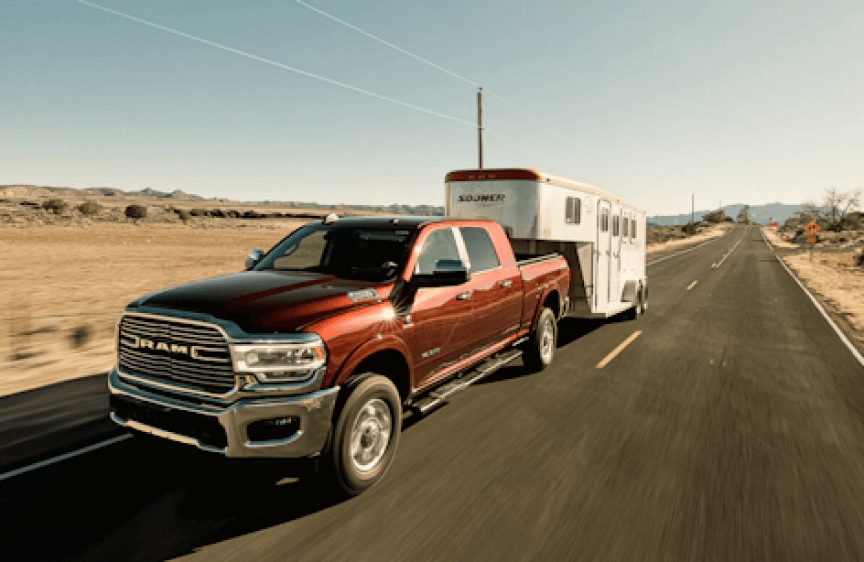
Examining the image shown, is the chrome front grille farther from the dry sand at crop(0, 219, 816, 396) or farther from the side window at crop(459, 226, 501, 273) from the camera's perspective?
the dry sand at crop(0, 219, 816, 396)

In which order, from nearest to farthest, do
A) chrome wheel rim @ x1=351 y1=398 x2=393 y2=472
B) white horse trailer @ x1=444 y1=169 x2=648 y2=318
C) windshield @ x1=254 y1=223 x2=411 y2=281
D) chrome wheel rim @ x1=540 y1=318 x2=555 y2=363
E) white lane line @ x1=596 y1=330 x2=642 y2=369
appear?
chrome wheel rim @ x1=351 y1=398 x2=393 y2=472 < windshield @ x1=254 y1=223 x2=411 y2=281 < chrome wheel rim @ x1=540 y1=318 x2=555 y2=363 < white lane line @ x1=596 y1=330 x2=642 y2=369 < white horse trailer @ x1=444 y1=169 x2=648 y2=318

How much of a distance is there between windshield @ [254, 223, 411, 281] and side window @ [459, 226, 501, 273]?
3.19 feet

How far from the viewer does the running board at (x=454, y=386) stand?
4.73 m

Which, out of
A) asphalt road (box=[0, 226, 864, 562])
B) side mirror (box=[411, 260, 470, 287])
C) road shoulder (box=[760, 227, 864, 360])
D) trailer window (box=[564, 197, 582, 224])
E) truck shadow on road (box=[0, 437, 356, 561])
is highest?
trailer window (box=[564, 197, 582, 224])

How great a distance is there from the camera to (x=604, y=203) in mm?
11055

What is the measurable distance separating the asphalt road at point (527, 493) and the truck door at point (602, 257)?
3669mm

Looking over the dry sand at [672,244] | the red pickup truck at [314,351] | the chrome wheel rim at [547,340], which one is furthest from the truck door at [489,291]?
the dry sand at [672,244]

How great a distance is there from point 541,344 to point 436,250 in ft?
9.51

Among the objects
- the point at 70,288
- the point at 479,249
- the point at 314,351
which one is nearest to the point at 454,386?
the point at 479,249

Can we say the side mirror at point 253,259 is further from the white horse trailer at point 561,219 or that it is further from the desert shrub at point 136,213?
the desert shrub at point 136,213

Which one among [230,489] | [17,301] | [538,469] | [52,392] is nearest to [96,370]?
[52,392]

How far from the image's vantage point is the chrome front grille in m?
3.49

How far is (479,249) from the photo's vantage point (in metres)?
6.00

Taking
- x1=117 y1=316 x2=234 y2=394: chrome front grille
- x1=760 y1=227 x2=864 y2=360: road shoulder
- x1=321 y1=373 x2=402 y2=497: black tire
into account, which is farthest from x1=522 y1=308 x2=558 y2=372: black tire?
x1=760 y1=227 x2=864 y2=360: road shoulder
